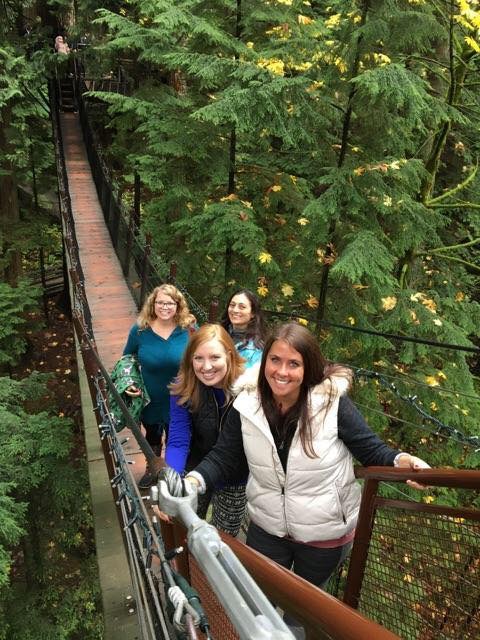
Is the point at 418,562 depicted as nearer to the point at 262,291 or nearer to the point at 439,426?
the point at 439,426

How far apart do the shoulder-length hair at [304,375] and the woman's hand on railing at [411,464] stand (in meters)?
0.28

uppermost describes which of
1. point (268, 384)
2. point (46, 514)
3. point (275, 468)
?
point (268, 384)

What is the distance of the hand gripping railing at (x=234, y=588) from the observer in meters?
0.60

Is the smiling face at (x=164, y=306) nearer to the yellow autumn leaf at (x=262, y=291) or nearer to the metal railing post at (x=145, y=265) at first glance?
the yellow autumn leaf at (x=262, y=291)

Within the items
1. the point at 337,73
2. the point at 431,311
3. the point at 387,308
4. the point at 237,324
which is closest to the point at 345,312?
the point at 387,308

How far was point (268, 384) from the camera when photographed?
176 centimetres

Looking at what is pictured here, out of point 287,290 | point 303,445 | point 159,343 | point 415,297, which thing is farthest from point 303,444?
point 287,290

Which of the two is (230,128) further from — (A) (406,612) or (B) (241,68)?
(A) (406,612)

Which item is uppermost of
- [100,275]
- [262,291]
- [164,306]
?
[164,306]

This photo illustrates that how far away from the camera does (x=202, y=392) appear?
2.20 meters

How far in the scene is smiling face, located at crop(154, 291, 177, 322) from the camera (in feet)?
10.3

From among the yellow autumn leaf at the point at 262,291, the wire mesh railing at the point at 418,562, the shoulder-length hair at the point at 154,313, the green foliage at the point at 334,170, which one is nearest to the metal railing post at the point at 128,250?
the green foliage at the point at 334,170

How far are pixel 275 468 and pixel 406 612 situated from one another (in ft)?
2.38

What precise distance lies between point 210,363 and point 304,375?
55 cm
